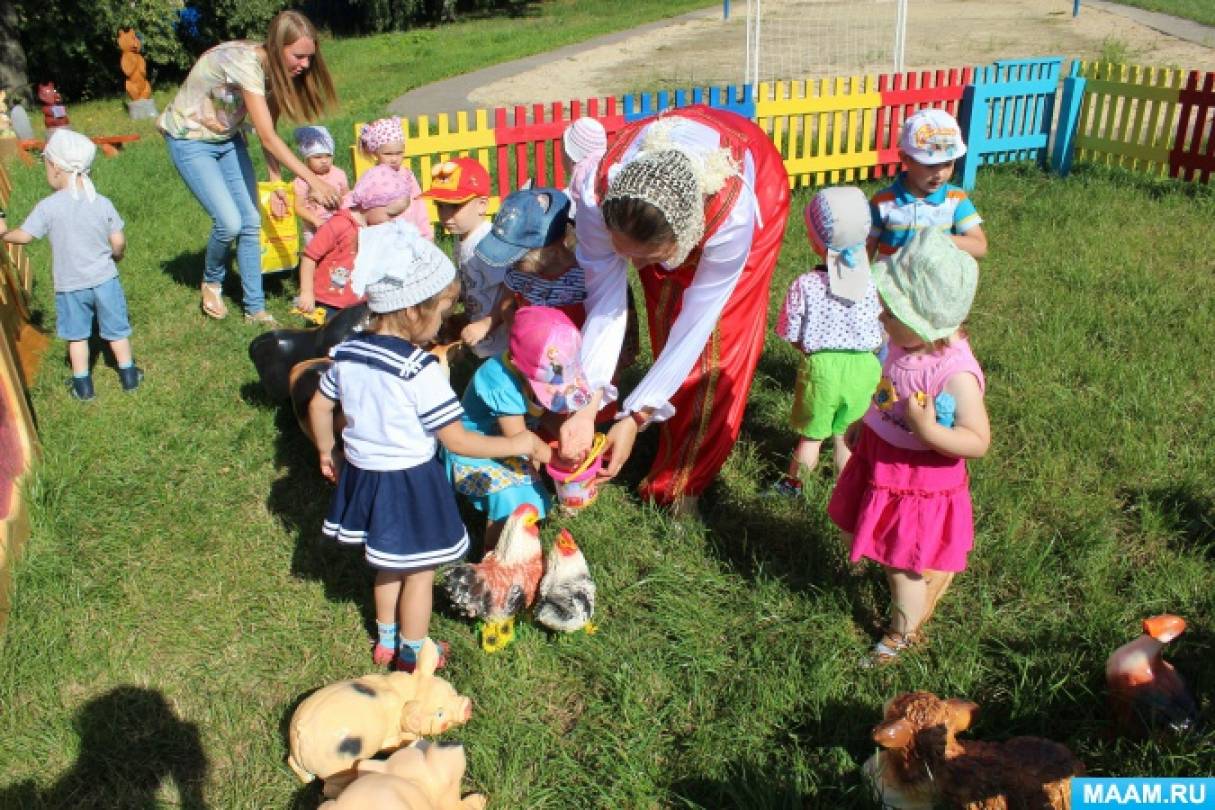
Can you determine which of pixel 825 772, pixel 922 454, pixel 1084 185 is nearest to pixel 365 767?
pixel 825 772

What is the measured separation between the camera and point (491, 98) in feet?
52.5

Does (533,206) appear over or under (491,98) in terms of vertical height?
over

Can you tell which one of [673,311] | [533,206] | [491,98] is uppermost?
[533,206]

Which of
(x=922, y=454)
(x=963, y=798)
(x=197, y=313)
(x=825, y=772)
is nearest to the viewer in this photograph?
(x=963, y=798)

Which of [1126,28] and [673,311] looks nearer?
[673,311]

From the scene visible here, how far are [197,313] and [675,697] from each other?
486 centimetres

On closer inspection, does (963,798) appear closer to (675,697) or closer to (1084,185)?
(675,697)

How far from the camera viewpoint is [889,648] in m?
3.24

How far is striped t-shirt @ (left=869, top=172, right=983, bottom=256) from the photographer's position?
4613mm

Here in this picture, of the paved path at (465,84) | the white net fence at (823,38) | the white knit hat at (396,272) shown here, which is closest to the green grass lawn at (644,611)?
the white knit hat at (396,272)

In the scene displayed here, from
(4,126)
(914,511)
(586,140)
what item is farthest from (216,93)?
(4,126)

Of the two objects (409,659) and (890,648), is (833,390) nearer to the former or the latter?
(890,648)

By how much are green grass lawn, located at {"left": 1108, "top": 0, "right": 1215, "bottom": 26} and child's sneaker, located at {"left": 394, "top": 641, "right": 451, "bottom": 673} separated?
2331cm

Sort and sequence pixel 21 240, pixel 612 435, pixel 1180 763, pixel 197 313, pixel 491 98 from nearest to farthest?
pixel 1180 763 → pixel 612 435 → pixel 21 240 → pixel 197 313 → pixel 491 98
